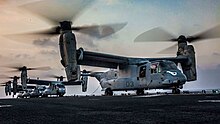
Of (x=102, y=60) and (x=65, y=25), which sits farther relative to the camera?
(x=102, y=60)

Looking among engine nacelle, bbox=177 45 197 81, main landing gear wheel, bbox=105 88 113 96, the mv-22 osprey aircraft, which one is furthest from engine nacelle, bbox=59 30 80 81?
engine nacelle, bbox=177 45 197 81

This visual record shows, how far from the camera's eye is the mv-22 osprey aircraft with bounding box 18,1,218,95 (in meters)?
22.4

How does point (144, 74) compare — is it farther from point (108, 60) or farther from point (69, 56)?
point (69, 56)

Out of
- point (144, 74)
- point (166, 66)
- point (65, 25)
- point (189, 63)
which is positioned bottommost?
point (144, 74)

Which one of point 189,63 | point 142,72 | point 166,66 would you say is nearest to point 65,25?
point 142,72

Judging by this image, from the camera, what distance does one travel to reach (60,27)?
77.4ft

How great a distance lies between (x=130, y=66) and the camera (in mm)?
26719

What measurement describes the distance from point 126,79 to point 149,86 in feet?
9.51

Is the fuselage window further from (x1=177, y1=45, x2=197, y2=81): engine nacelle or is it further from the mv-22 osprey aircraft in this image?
(x1=177, y1=45, x2=197, y2=81): engine nacelle

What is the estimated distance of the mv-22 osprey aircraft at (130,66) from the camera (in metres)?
22.4

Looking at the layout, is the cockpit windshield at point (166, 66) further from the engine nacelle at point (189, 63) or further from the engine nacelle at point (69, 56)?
the engine nacelle at point (69, 56)

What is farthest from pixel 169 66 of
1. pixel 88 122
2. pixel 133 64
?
pixel 88 122

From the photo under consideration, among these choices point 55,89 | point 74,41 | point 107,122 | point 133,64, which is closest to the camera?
point 107,122

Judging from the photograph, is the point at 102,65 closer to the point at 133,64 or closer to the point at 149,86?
the point at 133,64
